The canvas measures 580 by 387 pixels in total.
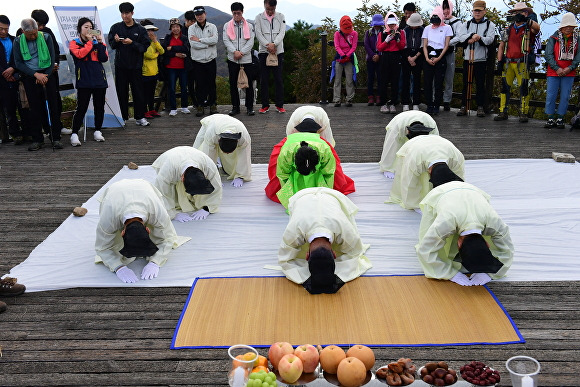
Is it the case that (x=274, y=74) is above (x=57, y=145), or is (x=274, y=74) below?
above

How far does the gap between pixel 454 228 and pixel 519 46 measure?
5.03 meters

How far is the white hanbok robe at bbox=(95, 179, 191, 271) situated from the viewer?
4.07 metres

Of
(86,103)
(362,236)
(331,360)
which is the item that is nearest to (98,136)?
(86,103)

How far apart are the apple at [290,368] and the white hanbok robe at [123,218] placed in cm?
191

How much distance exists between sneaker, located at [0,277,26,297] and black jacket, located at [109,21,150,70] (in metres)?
5.17

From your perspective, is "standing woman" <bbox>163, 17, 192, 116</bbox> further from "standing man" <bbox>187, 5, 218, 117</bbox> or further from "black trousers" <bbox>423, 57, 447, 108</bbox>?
"black trousers" <bbox>423, 57, 447, 108</bbox>

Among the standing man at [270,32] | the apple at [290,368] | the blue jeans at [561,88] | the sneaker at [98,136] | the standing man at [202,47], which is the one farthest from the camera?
the standing man at [270,32]

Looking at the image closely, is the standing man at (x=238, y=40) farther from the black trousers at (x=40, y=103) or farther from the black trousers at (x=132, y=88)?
the black trousers at (x=40, y=103)

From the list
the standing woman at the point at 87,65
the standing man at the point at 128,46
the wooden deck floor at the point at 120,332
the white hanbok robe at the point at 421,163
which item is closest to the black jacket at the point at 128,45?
the standing man at the point at 128,46

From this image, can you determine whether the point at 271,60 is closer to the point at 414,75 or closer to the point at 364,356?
the point at 414,75

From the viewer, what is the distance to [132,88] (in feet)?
28.8

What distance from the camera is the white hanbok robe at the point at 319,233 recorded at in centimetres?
391

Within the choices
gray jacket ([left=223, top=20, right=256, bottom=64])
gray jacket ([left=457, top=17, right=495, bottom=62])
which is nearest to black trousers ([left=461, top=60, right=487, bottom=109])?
gray jacket ([left=457, top=17, right=495, bottom=62])

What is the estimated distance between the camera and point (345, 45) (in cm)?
943
